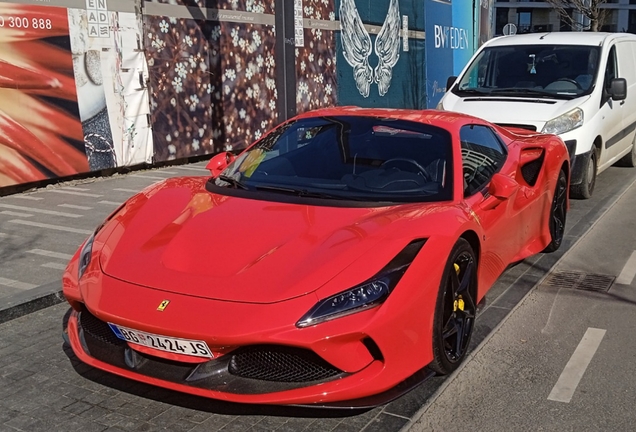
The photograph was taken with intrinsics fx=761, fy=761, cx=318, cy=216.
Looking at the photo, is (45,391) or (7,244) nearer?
(45,391)

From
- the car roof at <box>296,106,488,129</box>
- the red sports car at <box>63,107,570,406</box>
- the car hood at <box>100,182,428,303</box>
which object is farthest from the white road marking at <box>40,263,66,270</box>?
the car roof at <box>296,106,488,129</box>

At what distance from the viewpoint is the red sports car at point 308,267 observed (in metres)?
3.30

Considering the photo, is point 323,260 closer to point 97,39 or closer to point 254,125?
point 97,39

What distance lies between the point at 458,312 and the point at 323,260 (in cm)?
97

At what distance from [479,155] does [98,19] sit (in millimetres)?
6807

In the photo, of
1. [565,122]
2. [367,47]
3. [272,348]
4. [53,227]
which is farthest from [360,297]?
[367,47]

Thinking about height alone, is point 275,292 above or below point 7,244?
above

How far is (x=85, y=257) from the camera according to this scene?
13.2 feet

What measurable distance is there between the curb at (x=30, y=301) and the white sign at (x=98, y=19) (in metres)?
5.51

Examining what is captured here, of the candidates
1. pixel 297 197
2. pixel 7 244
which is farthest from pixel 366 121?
pixel 7 244

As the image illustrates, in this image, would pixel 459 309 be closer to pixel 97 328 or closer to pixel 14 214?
pixel 97 328

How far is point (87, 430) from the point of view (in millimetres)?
3496

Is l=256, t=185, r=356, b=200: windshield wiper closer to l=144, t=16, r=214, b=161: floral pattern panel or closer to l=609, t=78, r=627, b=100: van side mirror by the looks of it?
l=609, t=78, r=627, b=100: van side mirror

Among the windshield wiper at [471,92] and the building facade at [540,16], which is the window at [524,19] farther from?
the windshield wiper at [471,92]
